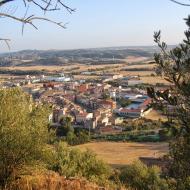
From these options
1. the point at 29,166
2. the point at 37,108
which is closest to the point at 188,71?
the point at 29,166

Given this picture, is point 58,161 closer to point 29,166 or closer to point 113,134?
point 29,166

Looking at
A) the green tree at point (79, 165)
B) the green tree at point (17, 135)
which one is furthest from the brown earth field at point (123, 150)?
the green tree at point (17, 135)

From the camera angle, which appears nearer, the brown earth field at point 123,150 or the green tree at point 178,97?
the green tree at point 178,97

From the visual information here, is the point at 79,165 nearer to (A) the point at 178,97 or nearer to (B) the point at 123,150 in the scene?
(A) the point at 178,97

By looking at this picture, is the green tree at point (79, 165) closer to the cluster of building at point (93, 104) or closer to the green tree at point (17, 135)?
the green tree at point (17, 135)

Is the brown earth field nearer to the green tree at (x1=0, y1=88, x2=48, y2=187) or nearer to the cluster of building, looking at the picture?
the cluster of building

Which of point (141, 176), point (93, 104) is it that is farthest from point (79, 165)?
point (93, 104)
